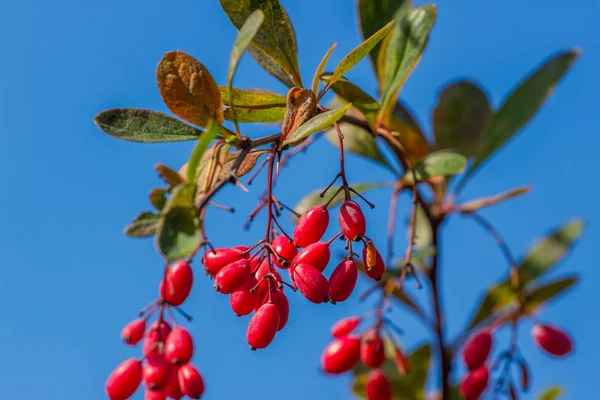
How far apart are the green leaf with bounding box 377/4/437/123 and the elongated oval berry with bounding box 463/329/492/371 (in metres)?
0.63

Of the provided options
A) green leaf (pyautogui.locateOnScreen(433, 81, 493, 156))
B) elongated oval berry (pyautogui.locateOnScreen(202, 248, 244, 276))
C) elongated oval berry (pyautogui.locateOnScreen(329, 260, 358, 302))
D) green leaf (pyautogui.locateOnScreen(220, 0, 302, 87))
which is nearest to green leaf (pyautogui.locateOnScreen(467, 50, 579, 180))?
green leaf (pyautogui.locateOnScreen(433, 81, 493, 156))

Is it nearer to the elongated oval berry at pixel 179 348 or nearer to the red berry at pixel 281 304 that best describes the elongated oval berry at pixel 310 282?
the red berry at pixel 281 304

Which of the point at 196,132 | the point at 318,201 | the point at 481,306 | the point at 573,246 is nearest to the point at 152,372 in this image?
the point at 196,132

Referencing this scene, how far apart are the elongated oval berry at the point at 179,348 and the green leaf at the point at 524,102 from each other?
1.11 meters

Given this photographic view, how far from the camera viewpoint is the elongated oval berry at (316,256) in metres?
1.10

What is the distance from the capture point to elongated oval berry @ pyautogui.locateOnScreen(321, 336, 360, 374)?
5.60 ft

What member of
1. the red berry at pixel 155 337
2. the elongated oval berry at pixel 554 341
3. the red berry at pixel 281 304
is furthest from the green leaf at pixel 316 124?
the elongated oval berry at pixel 554 341

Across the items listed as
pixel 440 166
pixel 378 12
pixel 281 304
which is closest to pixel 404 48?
pixel 378 12

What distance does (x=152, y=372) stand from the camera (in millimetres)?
1116

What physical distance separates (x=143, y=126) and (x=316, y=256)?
1.09ft

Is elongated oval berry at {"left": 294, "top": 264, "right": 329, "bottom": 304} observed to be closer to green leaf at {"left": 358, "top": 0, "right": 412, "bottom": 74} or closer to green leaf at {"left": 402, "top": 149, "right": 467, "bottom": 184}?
green leaf at {"left": 402, "top": 149, "right": 467, "bottom": 184}

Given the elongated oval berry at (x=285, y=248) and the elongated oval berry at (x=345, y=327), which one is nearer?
the elongated oval berry at (x=285, y=248)

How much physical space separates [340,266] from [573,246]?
4.47 feet

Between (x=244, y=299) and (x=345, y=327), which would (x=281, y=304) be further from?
(x=345, y=327)
